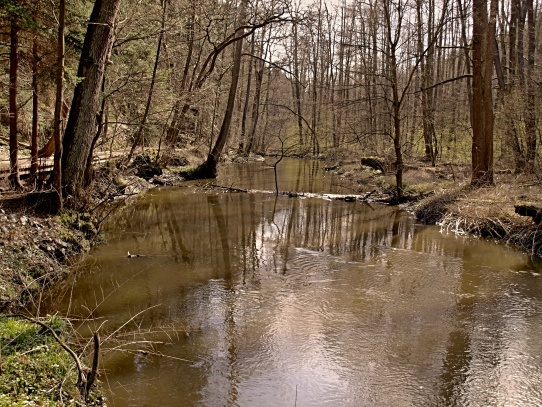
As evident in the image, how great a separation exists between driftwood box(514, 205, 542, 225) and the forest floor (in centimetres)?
24

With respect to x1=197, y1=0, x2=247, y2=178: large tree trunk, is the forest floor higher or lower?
lower

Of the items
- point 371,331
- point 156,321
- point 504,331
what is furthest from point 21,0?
point 504,331

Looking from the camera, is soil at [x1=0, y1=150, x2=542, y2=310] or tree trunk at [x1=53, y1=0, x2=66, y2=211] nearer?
soil at [x1=0, y1=150, x2=542, y2=310]

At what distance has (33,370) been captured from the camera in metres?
3.76

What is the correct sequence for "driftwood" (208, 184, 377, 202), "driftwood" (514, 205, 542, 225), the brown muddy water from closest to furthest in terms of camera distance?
the brown muddy water, "driftwood" (514, 205, 542, 225), "driftwood" (208, 184, 377, 202)

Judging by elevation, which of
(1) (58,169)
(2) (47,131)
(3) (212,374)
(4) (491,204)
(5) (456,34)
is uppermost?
(5) (456,34)

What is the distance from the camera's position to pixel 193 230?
1198 centimetres

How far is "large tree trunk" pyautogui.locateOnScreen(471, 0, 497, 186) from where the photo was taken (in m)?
13.6

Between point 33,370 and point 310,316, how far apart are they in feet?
12.7

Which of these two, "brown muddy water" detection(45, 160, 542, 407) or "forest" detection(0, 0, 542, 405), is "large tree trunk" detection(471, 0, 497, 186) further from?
"brown muddy water" detection(45, 160, 542, 407)

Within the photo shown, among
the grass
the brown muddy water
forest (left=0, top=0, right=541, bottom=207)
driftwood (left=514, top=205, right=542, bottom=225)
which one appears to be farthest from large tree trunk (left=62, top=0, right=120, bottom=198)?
driftwood (left=514, top=205, right=542, bottom=225)

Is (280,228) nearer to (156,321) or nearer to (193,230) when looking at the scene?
(193,230)

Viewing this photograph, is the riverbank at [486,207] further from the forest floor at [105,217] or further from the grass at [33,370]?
the grass at [33,370]

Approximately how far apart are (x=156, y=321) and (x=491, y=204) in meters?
9.55
